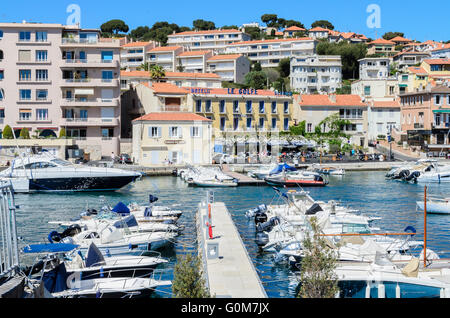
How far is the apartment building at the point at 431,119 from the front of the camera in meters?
81.9

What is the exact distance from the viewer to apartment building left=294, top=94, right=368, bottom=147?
8381 cm

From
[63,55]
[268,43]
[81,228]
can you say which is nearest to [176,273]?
[81,228]

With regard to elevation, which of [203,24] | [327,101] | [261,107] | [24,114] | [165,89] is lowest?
[24,114]

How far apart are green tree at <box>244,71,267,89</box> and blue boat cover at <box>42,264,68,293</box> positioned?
10176cm

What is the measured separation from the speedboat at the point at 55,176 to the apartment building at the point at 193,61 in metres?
80.4

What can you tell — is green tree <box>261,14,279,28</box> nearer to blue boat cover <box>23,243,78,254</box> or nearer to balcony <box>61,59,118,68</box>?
balcony <box>61,59,118,68</box>

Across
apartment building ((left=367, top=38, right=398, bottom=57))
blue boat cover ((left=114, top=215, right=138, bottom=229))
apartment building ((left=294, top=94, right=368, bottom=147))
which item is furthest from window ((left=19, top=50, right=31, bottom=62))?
apartment building ((left=367, top=38, right=398, bottom=57))

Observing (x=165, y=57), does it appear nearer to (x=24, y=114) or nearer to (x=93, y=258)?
(x=24, y=114)

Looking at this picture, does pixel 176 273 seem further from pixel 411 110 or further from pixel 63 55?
pixel 411 110

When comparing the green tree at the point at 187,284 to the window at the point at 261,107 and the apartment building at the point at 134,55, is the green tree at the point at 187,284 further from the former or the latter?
the apartment building at the point at 134,55

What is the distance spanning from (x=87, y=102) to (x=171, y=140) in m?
11.9

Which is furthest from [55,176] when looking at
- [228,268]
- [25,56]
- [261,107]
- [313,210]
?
[261,107]

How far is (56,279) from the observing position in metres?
18.8
